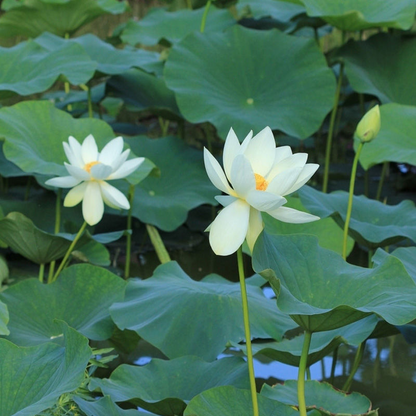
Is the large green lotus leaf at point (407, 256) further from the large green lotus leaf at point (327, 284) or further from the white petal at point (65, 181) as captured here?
the white petal at point (65, 181)

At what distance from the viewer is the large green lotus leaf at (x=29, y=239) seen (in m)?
1.55

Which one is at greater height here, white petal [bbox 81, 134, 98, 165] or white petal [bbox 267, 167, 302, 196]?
white petal [bbox 267, 167, 302, 196]

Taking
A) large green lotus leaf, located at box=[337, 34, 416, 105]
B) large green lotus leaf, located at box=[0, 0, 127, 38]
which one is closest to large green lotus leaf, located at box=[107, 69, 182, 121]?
large green lotus leaf, located at box=[0, 0, 127, 38]

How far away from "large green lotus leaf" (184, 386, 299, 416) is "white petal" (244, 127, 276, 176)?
0.33 m

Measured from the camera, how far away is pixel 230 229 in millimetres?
855

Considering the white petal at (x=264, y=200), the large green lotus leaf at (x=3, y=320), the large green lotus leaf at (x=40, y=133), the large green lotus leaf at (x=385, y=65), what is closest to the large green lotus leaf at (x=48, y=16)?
the large green lotus leaf at (x=40, y=133)

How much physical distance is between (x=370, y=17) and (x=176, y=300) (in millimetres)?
1563

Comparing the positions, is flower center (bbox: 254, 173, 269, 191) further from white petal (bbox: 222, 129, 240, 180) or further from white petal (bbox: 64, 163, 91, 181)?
white petal (bbox: 64, 163, 91, 181)

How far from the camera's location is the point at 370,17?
2363 millimetres

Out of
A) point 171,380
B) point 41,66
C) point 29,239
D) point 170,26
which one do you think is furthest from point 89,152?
point 170,26

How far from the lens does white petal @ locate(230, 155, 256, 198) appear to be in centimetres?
83

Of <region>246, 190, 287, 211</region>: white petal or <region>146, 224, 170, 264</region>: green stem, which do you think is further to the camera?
<region>146, 224, 170, 264</region>: green stem

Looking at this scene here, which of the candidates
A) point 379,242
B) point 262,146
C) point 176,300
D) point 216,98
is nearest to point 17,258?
point 216,98

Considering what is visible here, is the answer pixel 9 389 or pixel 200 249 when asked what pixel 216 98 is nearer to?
pixel 200 249
